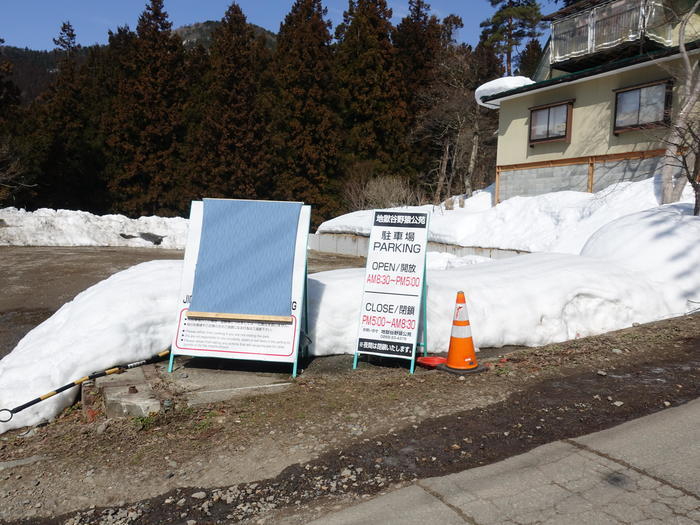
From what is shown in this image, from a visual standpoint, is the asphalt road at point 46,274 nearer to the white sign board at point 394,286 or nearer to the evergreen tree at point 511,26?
the white sign board at point 394,286

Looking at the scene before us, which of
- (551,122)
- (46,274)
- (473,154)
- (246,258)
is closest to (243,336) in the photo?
(246,258)

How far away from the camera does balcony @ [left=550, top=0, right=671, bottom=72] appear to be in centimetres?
1734

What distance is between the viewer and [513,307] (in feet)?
20.1

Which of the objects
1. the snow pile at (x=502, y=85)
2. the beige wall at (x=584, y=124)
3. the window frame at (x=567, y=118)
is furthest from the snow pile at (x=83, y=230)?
the window frame at (x=567, y=118)

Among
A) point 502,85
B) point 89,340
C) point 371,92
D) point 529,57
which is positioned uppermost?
point 529,57

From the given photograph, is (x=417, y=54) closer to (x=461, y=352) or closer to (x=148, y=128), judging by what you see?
(x=148, y=128)

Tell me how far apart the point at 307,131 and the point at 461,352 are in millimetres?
24831

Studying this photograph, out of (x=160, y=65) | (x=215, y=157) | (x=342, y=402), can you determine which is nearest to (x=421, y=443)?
(x=342, y=402)

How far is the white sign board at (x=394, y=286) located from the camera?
5.34 m

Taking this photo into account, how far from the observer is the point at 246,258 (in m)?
5.32

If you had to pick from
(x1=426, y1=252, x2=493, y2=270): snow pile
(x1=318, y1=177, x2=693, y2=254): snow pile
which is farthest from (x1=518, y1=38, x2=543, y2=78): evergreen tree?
(x1=426, y1=252, x2=493, y2=270): snow pile

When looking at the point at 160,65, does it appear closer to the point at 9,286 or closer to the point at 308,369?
the point at 9,286

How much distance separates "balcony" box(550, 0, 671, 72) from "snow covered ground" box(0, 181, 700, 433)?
37.4 feet

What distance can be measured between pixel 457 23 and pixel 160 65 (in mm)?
19424
